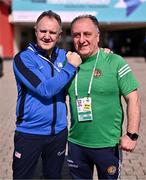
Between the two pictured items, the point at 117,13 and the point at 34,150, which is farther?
the point at 117,13

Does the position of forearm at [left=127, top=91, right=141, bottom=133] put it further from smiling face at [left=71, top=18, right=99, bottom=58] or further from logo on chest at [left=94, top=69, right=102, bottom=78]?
smiling face at [left=71, top=18, right=99, bottom=58]

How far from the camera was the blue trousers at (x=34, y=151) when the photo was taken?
3117 millimetres

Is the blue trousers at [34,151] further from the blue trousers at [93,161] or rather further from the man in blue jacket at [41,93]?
the blue trousers at [93,161]

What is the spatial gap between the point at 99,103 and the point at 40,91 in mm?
423

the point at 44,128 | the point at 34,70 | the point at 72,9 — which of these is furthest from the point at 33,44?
the point at 72,9

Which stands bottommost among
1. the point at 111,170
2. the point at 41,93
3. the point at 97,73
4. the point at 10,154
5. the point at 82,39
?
the point at 10,154

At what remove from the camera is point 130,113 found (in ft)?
9.78

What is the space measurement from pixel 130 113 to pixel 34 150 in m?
0.76

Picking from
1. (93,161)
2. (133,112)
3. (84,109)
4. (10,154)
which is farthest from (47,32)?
(10,154)

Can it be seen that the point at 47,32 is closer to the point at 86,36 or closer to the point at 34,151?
the point at 86,36

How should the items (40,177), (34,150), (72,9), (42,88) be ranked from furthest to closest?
1. (72,9)
2. (40,177)
3. (34,150)
4. (42,88)

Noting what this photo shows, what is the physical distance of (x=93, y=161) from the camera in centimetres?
313

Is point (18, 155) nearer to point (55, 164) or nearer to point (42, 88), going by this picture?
point (55, 164)

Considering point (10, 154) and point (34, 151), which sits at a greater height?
point (34, 151)
